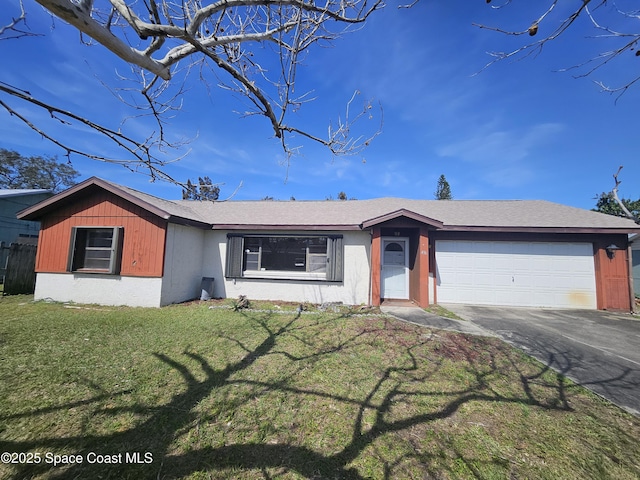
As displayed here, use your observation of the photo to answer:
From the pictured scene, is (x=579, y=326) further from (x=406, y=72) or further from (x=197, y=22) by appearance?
(x=197, y=22)

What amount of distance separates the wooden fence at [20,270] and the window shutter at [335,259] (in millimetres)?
11204

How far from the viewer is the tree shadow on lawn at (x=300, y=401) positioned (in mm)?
2201

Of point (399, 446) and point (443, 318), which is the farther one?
point (443, 318)

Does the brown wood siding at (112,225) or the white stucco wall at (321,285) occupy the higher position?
the brown wood siding at (112,225)

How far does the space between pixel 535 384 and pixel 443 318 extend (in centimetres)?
329

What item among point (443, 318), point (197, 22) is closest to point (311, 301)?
point (443, 318)

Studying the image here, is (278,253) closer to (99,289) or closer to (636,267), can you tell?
(99,289)

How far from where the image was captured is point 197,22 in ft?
7.23

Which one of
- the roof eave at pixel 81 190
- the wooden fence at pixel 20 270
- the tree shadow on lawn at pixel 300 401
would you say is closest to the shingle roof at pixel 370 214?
the roof eave at pixel 81 190

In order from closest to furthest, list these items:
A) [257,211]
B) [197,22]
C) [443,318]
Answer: [197,22] < [443,318] < [257,211]

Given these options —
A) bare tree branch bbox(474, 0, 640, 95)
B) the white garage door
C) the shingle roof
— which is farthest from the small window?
the white garage door

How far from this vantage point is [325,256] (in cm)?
940

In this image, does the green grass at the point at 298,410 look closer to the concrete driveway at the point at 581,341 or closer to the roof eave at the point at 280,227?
the concrete driveway at the point at 581,341

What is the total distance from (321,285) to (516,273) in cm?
713
